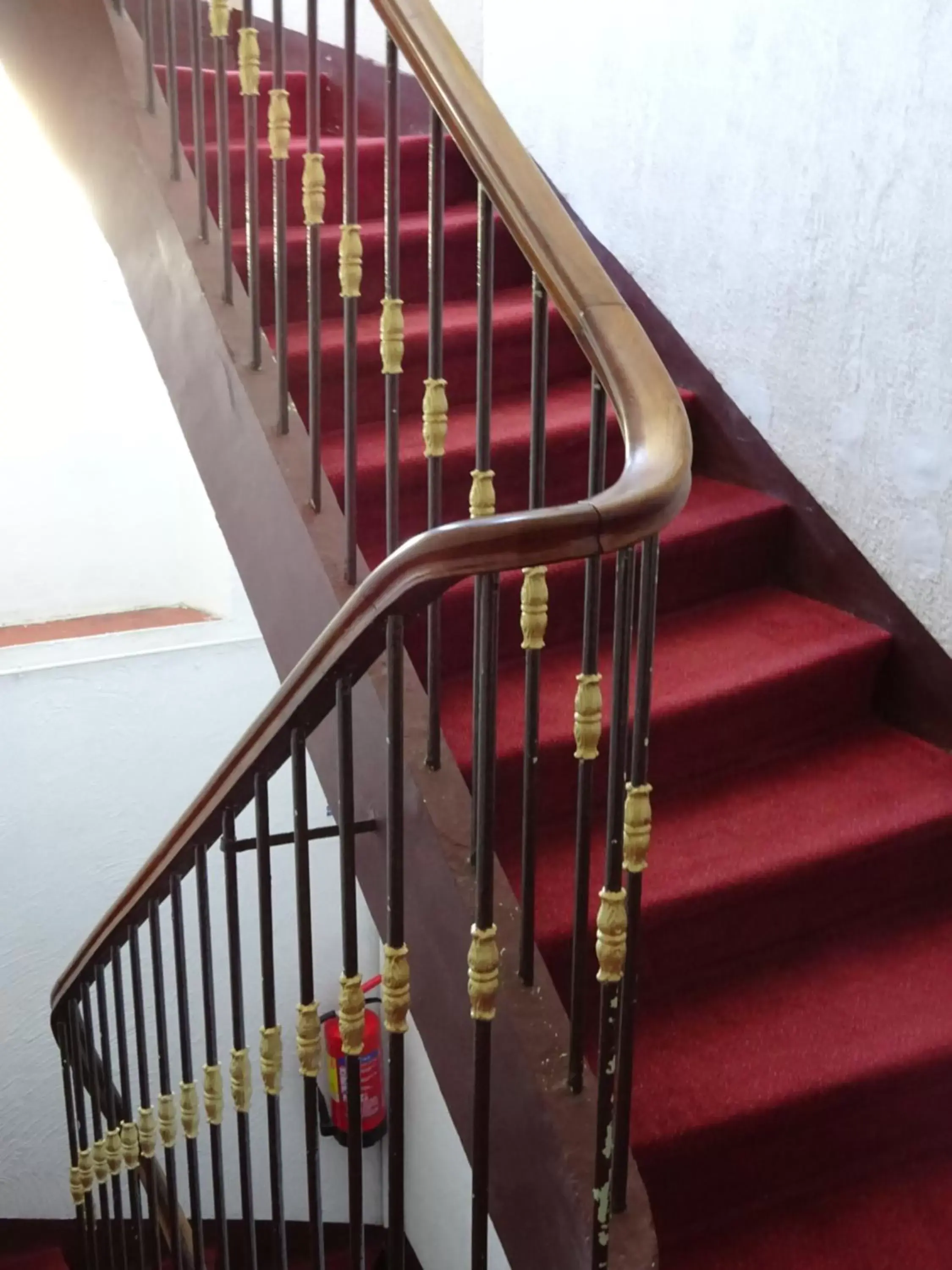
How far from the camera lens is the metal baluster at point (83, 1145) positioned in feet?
8.70

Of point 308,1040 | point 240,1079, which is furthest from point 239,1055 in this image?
point 308,1040

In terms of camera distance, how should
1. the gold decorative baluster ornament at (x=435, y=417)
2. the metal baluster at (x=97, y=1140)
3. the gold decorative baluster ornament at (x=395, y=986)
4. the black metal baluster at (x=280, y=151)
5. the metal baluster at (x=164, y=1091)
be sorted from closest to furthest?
1. the gold decorative baluster ornament at (x=395, y=986)
2. the gold decorative baluster ornament at (x=435, y=417)
3. the black metal baluster at (x=280, y=151)
4. the metal baluster at (x=164, y=1091)
5. the metal baluster at (x=97, y=1140)

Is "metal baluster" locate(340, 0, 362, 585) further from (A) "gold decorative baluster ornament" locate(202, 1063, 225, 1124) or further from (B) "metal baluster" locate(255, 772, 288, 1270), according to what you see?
(A) "gold decorative baluster ornament" locate(202, 1063, 225, 1124)

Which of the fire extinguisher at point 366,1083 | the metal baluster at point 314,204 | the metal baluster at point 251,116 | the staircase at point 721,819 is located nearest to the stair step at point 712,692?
the staircase at point 721,819

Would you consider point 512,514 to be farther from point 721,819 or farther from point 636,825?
point 721,819

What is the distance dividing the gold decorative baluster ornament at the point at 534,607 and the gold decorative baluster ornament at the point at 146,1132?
144 centimetres

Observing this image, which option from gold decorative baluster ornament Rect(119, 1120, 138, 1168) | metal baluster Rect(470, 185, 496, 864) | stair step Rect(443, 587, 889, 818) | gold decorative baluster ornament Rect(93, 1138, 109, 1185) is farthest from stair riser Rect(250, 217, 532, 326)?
gold decorative baluster ornament Rect(93, 1138, 109, 1185)

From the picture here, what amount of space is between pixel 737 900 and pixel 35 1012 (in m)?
3.02

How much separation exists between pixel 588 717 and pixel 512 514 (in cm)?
29

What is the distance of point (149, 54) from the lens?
232cm

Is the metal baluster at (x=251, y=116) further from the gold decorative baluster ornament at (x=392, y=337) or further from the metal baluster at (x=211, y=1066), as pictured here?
the metal baluster at (x=211, y=1066)

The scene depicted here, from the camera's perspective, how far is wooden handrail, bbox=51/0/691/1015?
1082mm

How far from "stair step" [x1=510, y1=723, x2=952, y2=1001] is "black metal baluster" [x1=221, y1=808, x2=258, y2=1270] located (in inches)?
16.5

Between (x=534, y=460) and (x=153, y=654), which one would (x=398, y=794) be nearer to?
(x=534, y=460)
